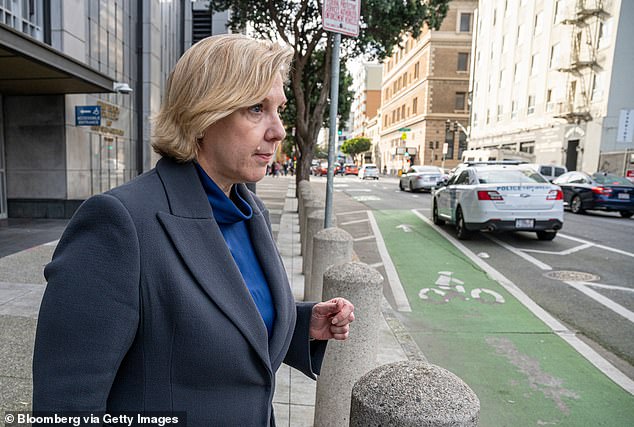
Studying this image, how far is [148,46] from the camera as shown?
55.6 feet

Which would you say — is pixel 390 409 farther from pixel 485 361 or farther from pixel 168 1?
pixel 168 1

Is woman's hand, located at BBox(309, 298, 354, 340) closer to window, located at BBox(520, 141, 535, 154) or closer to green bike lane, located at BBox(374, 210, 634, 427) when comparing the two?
green bike lane, located at BBox(374, 210, 634, 427)

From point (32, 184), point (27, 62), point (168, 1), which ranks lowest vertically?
point (32, 184)

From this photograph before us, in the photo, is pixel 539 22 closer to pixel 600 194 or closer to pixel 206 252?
pixel 600 194

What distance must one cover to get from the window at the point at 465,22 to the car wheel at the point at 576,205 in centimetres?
4833

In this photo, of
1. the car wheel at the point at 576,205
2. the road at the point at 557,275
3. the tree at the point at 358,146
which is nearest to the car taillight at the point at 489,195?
the road at the point at 557,275

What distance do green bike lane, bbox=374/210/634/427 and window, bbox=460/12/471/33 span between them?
5883 centimetres

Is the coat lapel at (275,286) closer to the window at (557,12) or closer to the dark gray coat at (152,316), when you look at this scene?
the dark gray coat at (152,316)

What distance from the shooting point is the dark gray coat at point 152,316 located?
44.6 inches

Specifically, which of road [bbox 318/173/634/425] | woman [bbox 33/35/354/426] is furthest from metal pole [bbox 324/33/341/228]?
woman [bbox 33/35/354/426]

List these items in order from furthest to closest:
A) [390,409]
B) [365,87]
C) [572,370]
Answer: [365,87] → [572,370] → [390,409]

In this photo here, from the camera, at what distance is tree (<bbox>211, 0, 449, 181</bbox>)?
12281mm

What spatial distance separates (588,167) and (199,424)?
33.3 meters

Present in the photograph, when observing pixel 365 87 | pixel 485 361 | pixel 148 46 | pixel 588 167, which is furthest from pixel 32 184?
pixel 365 87
